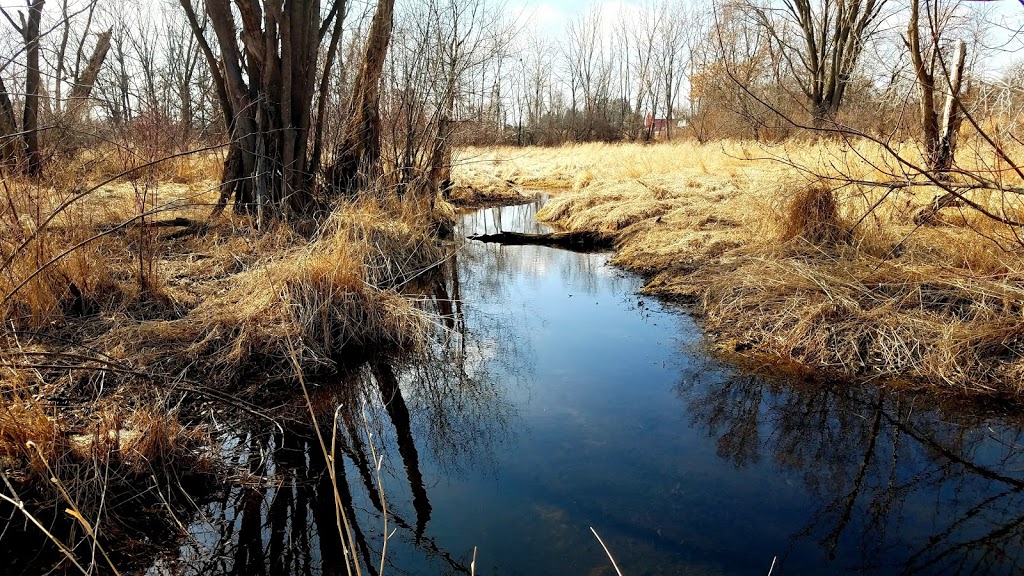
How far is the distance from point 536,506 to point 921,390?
2366mm

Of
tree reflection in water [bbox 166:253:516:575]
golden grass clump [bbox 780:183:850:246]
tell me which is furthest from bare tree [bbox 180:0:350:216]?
golden grass clump [bbox 780:183:850:246]

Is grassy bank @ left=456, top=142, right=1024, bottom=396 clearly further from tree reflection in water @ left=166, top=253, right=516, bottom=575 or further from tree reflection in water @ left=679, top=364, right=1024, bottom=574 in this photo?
tree reflection in water @ left=166, top=253, right=516, bottom=575

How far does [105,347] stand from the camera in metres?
3.60

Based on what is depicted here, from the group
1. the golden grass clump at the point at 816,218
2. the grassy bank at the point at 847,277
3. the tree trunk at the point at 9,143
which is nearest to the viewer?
the tree trunk at the point at 9,143

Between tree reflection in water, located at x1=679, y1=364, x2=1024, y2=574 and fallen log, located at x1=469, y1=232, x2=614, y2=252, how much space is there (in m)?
4.40

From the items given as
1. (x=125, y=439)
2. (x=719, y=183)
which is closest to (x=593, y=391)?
(x=125, y=439)

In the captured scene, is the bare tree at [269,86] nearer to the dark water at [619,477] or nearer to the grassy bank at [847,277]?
the dark water at [619,477]

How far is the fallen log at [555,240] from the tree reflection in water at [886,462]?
14.4ft

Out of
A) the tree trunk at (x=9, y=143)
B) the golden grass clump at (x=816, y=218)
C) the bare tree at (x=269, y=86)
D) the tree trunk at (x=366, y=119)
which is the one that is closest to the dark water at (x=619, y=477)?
the tree trunk at (x=9, y=143)

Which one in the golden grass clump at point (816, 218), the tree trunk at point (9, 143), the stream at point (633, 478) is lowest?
the stream at point (633, 478)

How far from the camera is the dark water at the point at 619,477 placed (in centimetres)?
227

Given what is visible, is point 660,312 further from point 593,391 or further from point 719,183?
point 719,183

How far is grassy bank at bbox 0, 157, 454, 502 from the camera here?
2.50m

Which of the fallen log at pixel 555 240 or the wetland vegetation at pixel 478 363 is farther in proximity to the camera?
the fallen log at pixel 555 240
